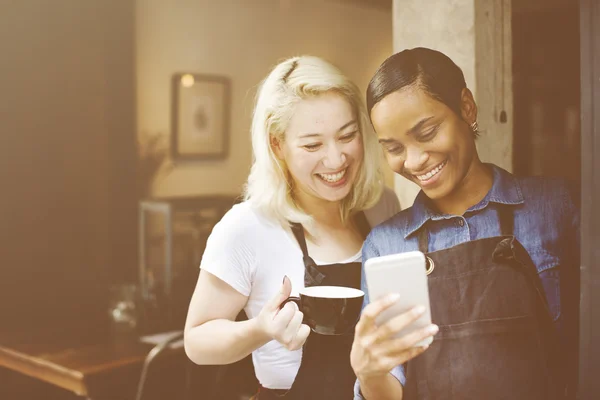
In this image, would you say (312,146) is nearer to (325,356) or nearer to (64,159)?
(325,356)

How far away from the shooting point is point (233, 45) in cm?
166

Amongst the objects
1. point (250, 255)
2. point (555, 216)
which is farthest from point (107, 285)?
point (555, 216)

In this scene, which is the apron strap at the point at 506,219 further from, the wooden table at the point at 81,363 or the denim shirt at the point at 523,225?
the wooden table at the point at 81,363

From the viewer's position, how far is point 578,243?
1062 millimetres

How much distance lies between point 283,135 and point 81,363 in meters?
0.84

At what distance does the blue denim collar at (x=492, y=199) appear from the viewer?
1114mm

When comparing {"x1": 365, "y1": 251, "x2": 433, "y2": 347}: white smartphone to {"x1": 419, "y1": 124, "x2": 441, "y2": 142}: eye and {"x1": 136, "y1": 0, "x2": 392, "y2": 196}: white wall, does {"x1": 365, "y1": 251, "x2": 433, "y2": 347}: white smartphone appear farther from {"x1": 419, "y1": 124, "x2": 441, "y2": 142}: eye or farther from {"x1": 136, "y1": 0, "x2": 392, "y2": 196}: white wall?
{"x1": 136, "y1": 0, "x2": 392, "y2": 196}: white wall

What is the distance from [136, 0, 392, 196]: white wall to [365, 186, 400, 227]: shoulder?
297mm

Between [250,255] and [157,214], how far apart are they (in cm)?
55

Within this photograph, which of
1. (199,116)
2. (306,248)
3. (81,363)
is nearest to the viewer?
(306,248)

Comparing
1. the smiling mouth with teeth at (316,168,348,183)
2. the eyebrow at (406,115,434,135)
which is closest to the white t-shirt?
the smiling mouth with teeth at (316,168,348,183)

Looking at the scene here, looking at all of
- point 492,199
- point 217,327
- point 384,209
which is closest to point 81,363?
point 217,327

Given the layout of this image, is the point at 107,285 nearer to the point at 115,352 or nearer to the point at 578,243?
the point at 115,352

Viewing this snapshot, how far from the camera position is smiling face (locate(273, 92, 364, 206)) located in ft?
4.04
